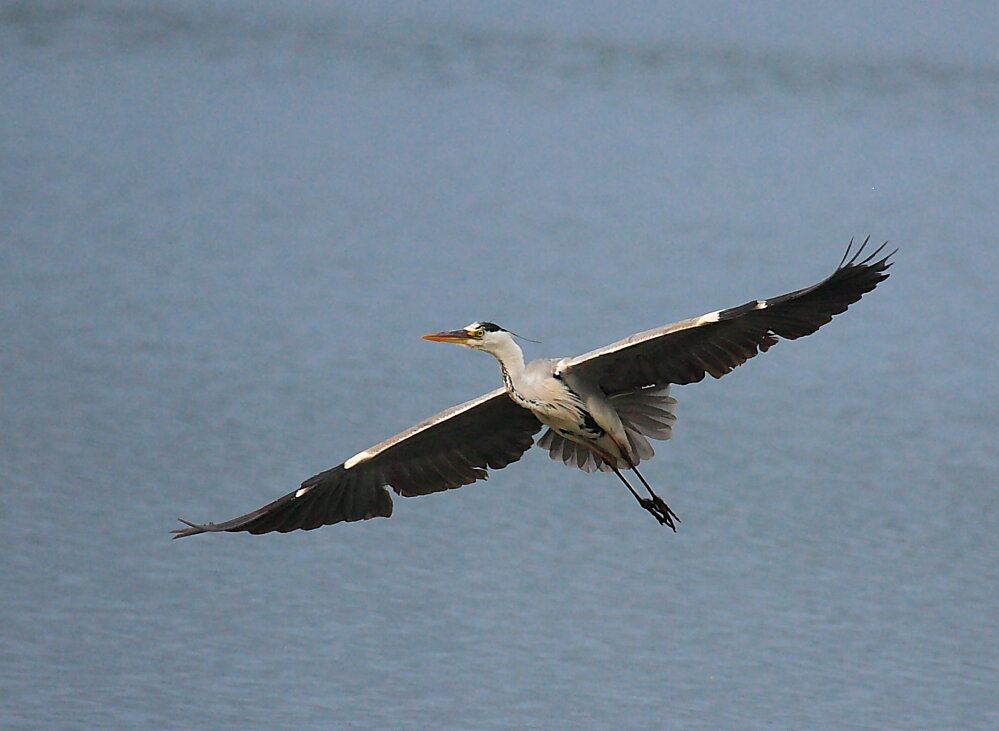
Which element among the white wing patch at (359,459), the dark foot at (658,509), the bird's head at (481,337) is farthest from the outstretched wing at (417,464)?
the dark foot at (658,509)

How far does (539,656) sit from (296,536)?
221 centimetres

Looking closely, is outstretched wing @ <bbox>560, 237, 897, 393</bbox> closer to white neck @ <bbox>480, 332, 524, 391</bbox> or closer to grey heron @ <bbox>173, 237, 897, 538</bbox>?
grey heron @ <bbox>173, 237, 897, 538</bbox>

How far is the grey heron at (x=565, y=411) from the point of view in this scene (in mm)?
8148

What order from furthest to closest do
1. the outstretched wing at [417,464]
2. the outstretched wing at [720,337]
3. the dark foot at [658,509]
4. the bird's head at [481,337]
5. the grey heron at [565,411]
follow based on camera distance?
the dark foot at [658,509], the outstretched wing at [417,464], the bird's head at [481,337], the grey heron at [565,411], the outstretched wing at [720,337]

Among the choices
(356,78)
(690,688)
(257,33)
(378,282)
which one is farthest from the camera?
(257,33)

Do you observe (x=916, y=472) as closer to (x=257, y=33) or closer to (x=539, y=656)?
(x=539, y=656)

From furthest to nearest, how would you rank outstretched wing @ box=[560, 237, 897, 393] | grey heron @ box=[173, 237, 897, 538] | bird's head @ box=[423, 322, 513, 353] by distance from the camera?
1. bird's head @ box=[423, 322, 513, 353]
2. grey heron @ box=[173, 237, 897, 538]
3. outstretched wing @ box=[560, 237, 897, 393]

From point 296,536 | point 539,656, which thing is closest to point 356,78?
point 296,536

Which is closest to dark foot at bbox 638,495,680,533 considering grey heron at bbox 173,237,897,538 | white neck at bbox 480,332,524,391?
grey heron at bbox 173,237,897,538

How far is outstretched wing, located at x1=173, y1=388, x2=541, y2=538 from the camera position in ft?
28.4

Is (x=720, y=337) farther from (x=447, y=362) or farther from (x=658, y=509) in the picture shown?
(x=447, y=362)

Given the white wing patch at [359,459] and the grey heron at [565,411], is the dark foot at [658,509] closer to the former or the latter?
the grey heron at [565,411]

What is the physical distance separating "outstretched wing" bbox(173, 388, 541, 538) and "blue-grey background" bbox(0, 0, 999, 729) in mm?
996

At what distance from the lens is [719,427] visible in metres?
13.4
